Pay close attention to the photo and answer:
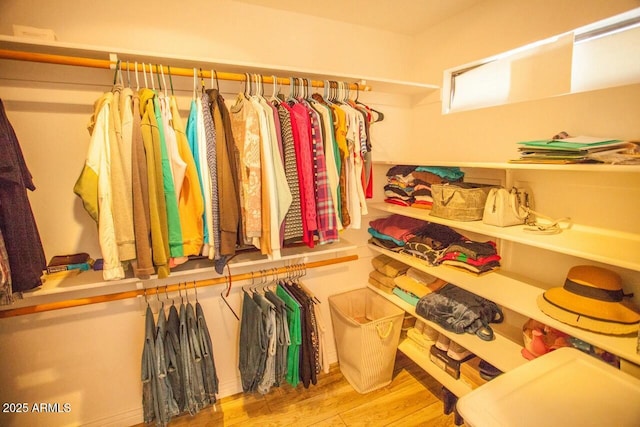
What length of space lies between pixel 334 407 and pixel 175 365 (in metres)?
1.01

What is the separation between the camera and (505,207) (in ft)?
5.23

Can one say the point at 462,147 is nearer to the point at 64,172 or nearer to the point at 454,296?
the point at 454,296

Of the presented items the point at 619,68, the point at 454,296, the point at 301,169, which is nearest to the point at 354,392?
the point at 454,296

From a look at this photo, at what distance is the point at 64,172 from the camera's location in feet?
5.10

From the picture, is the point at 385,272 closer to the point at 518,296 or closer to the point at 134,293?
the point at 518,296

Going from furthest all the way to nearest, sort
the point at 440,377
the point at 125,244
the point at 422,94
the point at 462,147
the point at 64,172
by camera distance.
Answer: the point at 422,94 → the point at 462,147 → the point at 440,377 → the point at 64,172 → the point at 125,244

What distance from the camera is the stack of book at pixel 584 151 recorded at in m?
1.18

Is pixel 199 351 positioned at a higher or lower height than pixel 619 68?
lower

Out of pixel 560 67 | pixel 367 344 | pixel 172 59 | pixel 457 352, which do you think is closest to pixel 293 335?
pixel 367 344

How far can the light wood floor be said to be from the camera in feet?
6.06

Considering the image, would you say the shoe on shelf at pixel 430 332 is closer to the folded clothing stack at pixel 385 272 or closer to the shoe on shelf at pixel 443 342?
the shoe on shelf at pixel 443 342

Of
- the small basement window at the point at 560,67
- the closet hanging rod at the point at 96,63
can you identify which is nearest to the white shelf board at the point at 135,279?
the closet hanging rod at the point at 96,63

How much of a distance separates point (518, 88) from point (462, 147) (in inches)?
17.5

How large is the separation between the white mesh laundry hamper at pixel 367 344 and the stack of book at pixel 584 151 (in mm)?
1250
